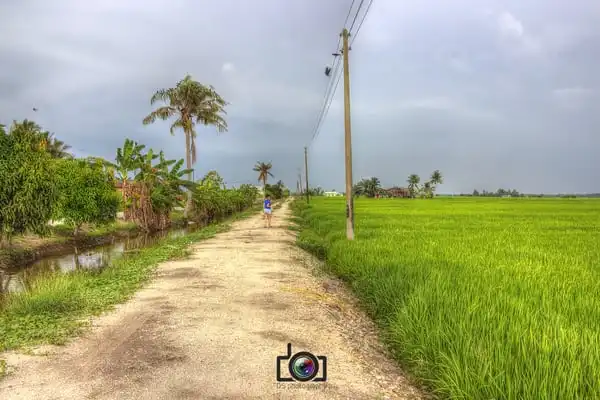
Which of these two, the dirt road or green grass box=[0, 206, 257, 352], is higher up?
green grass box=[0, 206, 257, 352]

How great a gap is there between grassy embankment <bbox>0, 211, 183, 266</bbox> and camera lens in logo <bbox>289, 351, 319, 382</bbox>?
1480 cm

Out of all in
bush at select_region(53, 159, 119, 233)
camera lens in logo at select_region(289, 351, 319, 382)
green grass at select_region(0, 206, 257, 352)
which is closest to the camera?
camera lens in logo at select_region(289, 351, 319, 382)

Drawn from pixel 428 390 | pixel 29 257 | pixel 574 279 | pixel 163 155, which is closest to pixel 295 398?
pixel 428 390

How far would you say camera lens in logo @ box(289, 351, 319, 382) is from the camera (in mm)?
4332

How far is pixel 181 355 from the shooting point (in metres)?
4.77

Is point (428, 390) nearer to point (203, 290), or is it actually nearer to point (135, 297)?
point (203, 290)

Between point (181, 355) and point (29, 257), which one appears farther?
point (29, 257)

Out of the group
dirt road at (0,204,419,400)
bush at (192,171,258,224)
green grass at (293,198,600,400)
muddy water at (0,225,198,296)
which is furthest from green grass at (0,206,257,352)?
bush at (192,171,258,224)

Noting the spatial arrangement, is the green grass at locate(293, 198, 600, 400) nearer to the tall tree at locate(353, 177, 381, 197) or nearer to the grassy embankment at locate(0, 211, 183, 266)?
the grassy embankment at locate(0, 211, 183, 266)

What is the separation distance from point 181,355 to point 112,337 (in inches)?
52.6

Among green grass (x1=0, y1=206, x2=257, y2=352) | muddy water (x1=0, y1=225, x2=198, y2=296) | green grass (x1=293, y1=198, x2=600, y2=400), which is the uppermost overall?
green grass (x1=293, y1=198, x2=600, y2=400)

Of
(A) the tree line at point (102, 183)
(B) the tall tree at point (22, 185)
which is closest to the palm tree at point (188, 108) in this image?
(A) the tree line at point (102, 183)

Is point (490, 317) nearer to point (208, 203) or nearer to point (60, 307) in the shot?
point (60, 307)

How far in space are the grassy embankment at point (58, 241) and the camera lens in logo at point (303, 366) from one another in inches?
583
